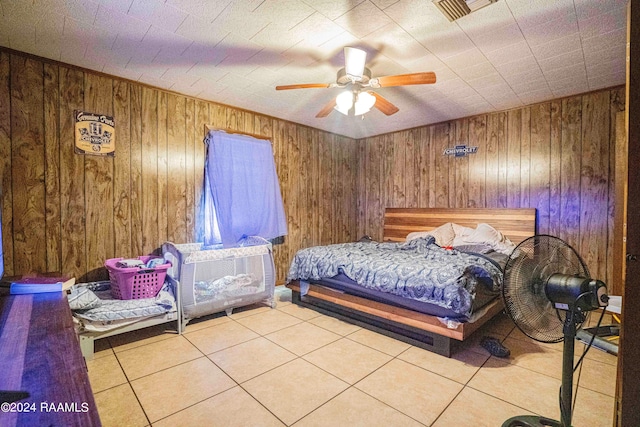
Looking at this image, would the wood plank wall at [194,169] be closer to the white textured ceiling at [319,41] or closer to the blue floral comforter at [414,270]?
the white textured ceiling at [319,41]

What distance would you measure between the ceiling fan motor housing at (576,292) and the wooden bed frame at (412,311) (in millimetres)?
1059

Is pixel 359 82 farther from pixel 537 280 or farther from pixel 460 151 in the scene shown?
pixel 460 151

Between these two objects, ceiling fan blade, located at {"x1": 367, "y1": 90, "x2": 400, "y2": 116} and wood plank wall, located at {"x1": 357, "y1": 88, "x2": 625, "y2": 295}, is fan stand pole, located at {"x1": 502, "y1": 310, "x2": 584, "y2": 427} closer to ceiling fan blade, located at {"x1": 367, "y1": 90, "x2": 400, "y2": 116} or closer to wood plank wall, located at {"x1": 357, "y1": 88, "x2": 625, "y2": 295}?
ceiling fan blade, located at {"x1": 367, "y1": 90, "x2": 400, "y2": 116}

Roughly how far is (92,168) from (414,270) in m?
3.21

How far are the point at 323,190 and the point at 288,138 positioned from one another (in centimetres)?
107

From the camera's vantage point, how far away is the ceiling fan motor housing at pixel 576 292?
4.21 ft

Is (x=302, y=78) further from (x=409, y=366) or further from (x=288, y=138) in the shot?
(x=409, y=366)

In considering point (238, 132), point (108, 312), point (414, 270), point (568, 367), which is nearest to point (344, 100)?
point (414, 270)

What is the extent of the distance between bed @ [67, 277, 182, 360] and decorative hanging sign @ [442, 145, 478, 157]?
13.3 feet

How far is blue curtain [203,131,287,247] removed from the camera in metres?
3.73

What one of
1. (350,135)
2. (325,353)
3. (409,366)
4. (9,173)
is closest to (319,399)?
(325,353)

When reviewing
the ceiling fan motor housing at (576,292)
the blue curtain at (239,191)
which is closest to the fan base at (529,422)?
the ceiling fan motor housing at (576,292)

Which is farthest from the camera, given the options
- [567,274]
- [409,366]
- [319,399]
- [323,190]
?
[323,190]

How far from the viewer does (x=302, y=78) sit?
121 inches
